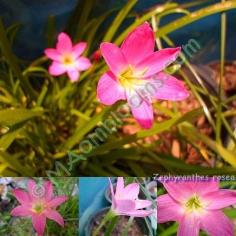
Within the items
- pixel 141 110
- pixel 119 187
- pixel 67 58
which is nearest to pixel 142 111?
pixel 141 110

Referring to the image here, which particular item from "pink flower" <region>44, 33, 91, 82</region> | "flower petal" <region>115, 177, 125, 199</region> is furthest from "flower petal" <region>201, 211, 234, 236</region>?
"pink flower" <region>44, 33, 91, 82</region>

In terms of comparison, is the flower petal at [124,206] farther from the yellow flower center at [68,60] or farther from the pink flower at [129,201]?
the yellow flower center at [68,60]

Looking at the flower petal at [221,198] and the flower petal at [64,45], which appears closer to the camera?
the flower petal at [221,198]

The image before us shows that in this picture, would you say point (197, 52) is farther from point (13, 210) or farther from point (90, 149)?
point (13, 210)

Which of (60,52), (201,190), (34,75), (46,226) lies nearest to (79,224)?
(46,226)

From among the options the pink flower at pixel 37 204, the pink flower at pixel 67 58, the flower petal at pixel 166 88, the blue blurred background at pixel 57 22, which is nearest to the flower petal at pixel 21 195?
the pink flower at pixel 37 204

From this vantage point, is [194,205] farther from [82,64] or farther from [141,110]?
[82,64]
